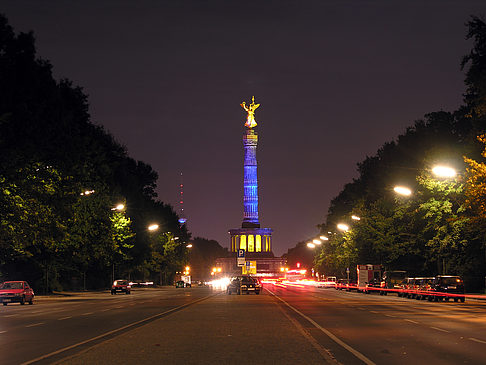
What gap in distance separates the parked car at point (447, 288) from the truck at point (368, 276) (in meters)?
25.3

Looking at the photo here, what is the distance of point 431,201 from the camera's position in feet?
195

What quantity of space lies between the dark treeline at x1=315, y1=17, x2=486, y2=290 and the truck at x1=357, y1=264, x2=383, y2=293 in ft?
7.63

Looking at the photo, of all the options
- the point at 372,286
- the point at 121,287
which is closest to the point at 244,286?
the point at 121,287

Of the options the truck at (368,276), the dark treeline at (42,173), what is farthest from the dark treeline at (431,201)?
the dark treeline at (42,173)

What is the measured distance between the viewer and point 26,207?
44719 millimetres

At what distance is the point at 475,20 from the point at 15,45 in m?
31.2

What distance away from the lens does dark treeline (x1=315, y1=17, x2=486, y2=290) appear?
50.5 meters

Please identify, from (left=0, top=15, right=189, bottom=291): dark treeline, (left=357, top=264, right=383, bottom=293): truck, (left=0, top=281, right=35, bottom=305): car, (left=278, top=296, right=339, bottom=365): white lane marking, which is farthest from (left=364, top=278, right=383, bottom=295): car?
(left=278, top=296, right=339, bottom=365): white lane marking

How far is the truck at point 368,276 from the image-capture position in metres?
77.7

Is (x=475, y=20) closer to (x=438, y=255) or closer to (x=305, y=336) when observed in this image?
(x=438, y=255)

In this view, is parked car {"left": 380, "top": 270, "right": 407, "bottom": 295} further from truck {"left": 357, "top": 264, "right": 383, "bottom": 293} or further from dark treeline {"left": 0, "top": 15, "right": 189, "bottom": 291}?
dark treeline {"left": 0, "top": 15, "right": 189, "bottom": 291}

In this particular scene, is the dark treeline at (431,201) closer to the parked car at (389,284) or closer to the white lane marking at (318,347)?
the parked car at (389,284)

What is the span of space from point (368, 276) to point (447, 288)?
29904mm

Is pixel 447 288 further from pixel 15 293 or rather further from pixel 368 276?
pixel 368 276
